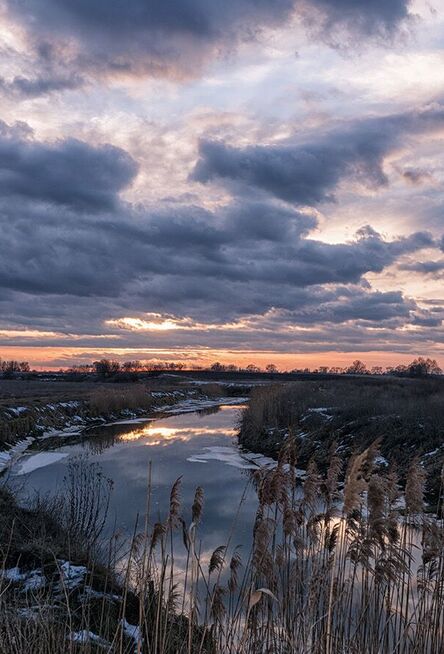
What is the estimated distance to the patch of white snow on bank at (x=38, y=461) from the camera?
21.2 m

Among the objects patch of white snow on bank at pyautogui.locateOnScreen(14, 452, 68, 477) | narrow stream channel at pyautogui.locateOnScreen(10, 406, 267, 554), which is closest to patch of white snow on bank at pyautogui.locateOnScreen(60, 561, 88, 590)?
narrow stream channel at pyautogui.locateOnScreen(10, 406, 267, 554)

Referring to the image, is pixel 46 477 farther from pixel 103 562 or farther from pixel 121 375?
pixel 121 375

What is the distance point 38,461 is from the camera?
23.4m

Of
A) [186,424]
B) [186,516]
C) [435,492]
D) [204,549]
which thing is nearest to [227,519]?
[186,516]

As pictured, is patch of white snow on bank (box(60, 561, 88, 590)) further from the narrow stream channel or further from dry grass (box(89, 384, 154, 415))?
dry grass (box(89, 384, 154, 415))

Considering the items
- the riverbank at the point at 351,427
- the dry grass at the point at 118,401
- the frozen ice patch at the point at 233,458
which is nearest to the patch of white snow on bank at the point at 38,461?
the frozen ice patch at the point at 233,458

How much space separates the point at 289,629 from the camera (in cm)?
589

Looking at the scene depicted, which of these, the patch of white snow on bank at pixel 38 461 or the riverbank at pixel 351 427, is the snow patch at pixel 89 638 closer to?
the riverbank at pixel 351 427

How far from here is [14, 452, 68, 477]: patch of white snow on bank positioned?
21172 mm

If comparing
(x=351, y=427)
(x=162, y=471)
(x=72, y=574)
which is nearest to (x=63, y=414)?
(x=162, y=471)

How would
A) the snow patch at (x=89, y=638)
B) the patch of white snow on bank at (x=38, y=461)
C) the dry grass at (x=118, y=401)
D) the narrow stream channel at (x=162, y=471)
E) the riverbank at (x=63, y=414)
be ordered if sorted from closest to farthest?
the snow patch at (x=89, y=638)
the narrow stream channel at (x=162, y=471)
the patch of white snow on bank at (x=38, y=461)
the riverbank at (x=63, y=414)
the dry grass at (x=118, y=401)

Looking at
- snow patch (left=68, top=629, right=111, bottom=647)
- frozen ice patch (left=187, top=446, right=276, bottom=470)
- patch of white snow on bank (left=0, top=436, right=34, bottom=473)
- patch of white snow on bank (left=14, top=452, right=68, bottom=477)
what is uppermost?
snow patch (left=68, top=629, right=111, bottom=647)

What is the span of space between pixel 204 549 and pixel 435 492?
7.87m

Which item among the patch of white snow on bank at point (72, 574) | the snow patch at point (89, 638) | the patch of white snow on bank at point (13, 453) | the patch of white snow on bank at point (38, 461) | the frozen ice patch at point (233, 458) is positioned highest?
the snow patch at point (89, 638)
